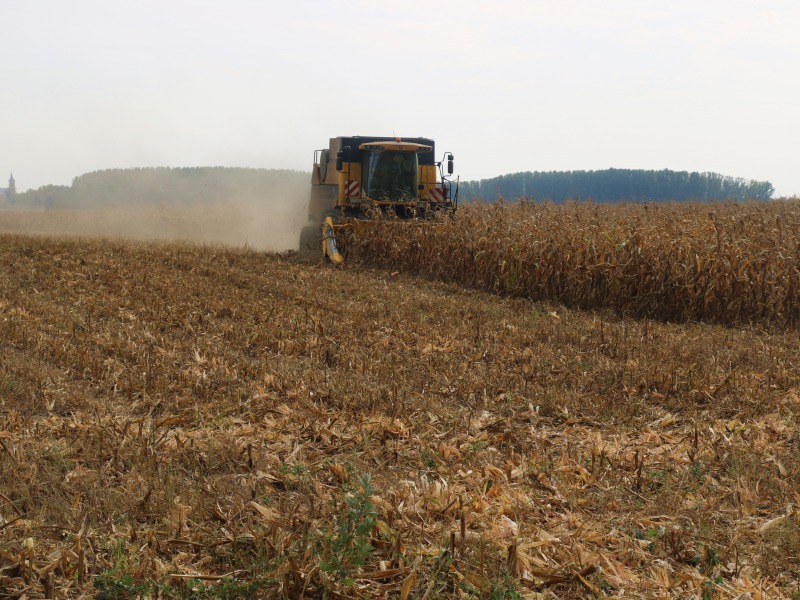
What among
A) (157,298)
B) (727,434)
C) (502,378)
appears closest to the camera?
(727,434)

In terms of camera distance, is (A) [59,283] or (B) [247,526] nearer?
(B) [247,526]

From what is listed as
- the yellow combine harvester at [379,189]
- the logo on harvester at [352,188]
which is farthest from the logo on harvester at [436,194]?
the logo on harvester at [352,188]

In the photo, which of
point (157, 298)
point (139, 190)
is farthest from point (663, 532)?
point (139, 190)

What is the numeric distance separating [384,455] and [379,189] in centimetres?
1198

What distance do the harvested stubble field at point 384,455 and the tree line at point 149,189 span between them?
24157 mm

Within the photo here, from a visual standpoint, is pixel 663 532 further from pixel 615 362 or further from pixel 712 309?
pixel 712 309

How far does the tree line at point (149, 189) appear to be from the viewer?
1427 inches

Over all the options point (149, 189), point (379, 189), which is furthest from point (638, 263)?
point (149, 189)

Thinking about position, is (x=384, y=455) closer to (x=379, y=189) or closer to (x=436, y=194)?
(x=379, y=189)

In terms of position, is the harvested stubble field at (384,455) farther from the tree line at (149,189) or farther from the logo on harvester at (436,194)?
the tree line at (149,189)

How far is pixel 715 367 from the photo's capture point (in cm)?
799

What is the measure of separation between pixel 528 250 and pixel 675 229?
2.52 meters

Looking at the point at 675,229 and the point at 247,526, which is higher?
the point at 675,229

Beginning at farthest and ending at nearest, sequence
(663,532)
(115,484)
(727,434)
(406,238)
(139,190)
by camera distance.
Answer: (139,190) < (406,238) < (727,434) < (115,484) < (663,532)
